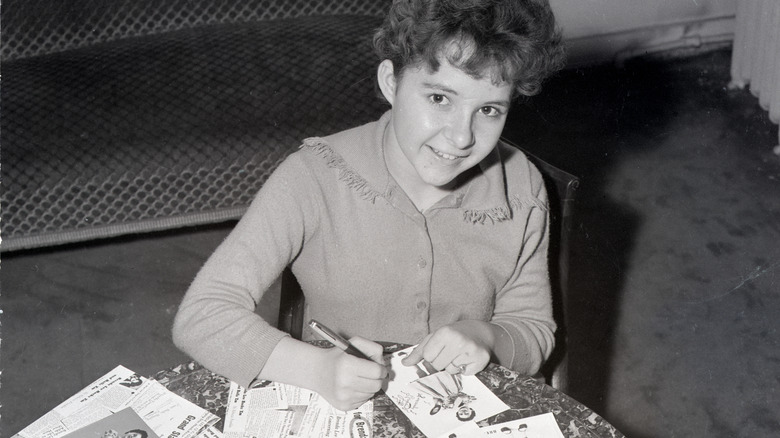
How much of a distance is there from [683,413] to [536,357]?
1139mm

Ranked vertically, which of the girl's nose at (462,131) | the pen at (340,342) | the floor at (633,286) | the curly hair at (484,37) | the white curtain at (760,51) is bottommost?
the floor at (633,286)

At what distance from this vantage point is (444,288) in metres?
1.68

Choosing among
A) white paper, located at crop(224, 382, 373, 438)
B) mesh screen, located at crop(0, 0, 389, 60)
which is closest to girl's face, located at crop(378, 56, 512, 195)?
white paper, located at crop(224, 382, 373, 438)

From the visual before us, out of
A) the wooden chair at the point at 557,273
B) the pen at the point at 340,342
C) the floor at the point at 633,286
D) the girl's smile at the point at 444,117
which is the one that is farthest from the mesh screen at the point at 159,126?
the pen at the point at 340,342

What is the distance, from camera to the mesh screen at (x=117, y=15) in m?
3.13

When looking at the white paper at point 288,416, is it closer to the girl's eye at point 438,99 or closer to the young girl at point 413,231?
the young girl at point 413,231

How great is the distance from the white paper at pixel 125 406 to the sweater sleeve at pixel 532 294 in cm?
64

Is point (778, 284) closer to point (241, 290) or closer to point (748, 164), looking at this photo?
point (748, 164)

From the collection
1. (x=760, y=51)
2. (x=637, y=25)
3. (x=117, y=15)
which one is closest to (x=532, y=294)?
(x=117, y=15)

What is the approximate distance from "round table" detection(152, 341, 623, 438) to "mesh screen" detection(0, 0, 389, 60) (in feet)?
7.36

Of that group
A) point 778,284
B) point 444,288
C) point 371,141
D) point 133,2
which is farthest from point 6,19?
point 778,284

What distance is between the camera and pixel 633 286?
3.03 metres

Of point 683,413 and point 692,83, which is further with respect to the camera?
point 692,83

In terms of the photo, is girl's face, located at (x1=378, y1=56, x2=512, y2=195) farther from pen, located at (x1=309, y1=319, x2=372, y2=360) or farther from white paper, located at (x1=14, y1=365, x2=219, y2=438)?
white paper, located at (x1=14, y1=365, x2=219, y2=438)
